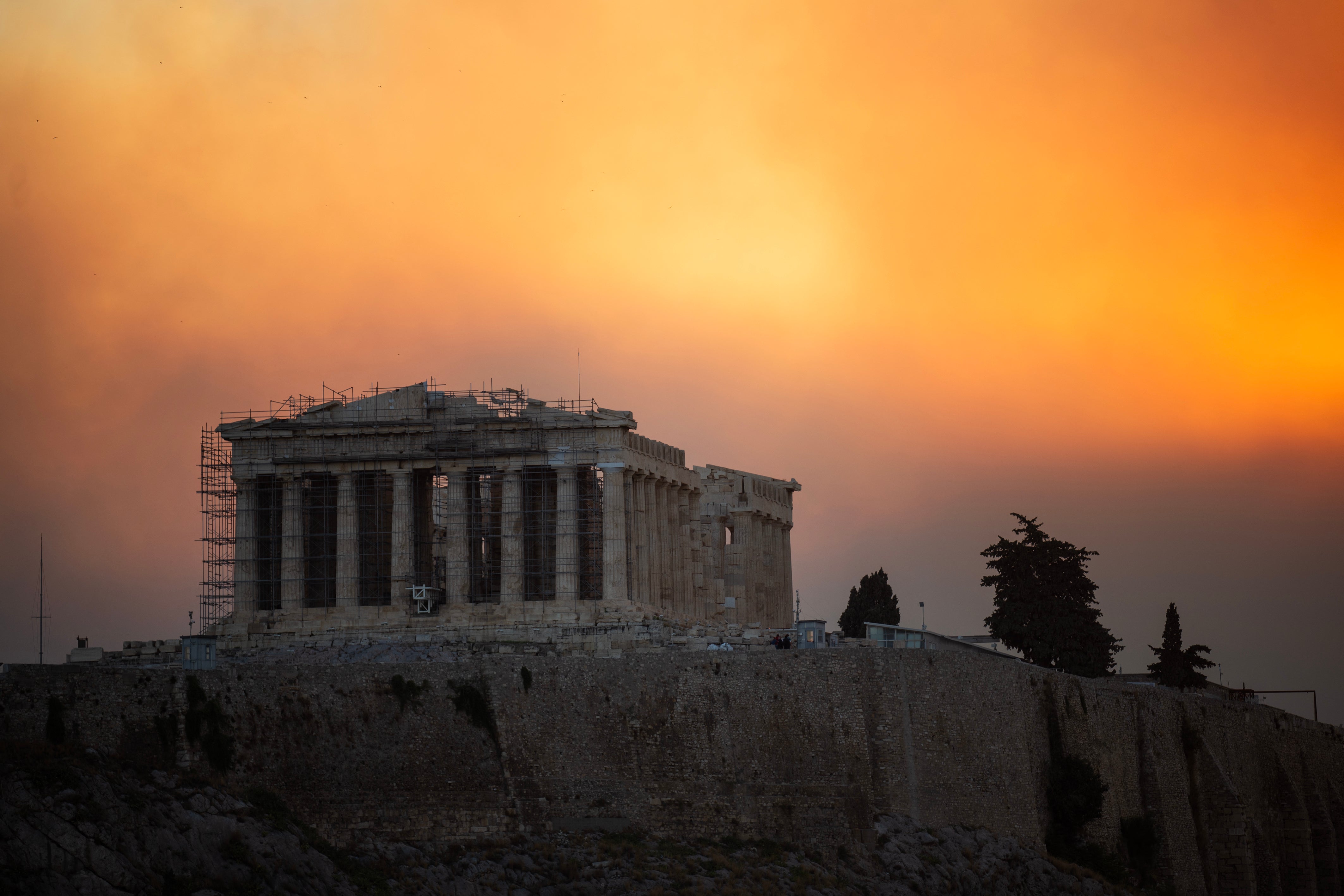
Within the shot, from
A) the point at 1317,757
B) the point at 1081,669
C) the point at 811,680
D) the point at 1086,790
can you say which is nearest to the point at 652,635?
the point at 811,680

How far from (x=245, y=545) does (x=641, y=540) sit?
579 inches

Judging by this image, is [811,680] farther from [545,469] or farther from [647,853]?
Answer: [545,469]

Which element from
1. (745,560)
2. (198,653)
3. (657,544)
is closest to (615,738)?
(198,653)

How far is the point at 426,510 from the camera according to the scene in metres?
78.8

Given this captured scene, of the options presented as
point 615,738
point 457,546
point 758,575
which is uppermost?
point 758,575

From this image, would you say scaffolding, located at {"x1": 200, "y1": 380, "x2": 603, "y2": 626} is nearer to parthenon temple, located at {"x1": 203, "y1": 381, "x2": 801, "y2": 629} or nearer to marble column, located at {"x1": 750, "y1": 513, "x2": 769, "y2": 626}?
parthenon temple, located at {"x1": 203, "y1": 381, "x2": 801, "y2": 629}

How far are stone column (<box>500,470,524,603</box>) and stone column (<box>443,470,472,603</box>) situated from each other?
1343 mm

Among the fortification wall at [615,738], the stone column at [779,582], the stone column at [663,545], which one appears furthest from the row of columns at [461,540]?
the fortification wall at [615,738]

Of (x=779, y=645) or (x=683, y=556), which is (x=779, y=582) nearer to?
(x=683, y=556)

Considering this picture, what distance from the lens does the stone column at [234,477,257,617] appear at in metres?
76.5

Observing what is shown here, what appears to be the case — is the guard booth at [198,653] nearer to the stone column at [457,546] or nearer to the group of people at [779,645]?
the stone column at [457,546]

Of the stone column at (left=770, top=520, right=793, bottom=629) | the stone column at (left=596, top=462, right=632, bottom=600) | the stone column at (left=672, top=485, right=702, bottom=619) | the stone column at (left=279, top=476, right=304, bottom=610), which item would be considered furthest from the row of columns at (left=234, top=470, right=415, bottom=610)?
the stone column at (left=770, top=520, right=793, bottom=629)

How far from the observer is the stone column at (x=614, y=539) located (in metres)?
75.6

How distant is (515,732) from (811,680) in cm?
870
